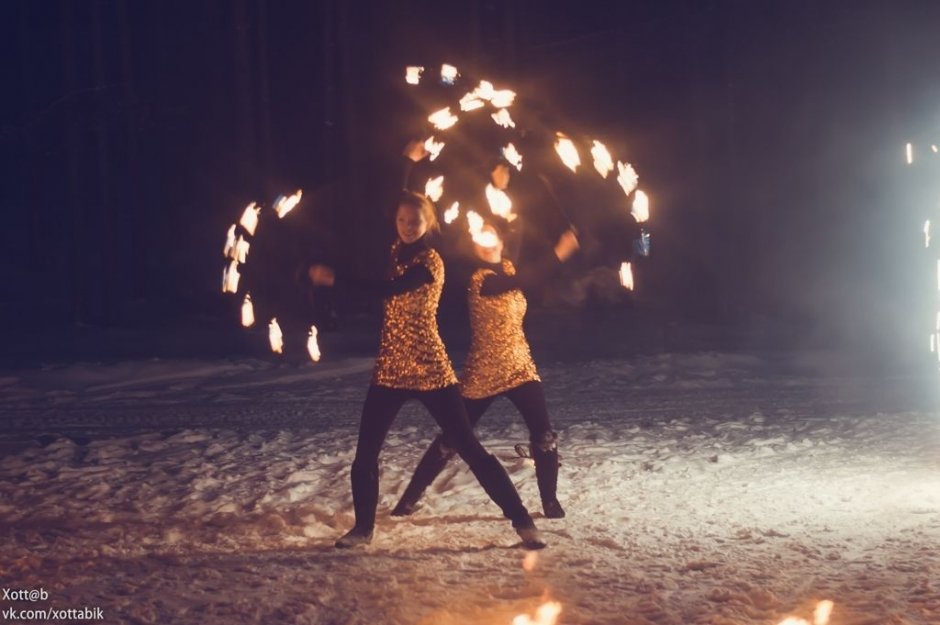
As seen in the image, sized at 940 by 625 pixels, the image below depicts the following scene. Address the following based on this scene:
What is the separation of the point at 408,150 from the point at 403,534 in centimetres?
254

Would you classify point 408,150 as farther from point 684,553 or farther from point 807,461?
point 807,461

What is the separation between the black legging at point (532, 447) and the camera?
24.5 feet

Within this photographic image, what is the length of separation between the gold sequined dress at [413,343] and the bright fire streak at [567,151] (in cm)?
130

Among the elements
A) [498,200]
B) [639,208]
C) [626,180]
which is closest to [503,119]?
[498,200]

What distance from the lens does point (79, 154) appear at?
23.1 meters

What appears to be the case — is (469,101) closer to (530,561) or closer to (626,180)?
(626,180)

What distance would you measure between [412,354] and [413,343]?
6 cm

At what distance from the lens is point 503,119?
8375 mm

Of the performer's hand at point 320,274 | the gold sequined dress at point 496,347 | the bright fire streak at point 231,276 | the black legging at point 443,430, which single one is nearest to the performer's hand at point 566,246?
the gold sequined dress at point 496,347

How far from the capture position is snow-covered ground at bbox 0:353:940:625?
5.83 m

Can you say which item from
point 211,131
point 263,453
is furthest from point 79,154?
point 263,453

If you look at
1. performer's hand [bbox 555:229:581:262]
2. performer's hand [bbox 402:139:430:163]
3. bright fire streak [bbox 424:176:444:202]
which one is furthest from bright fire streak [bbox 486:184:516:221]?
bright fire streak [bbox 424:176:444:202]

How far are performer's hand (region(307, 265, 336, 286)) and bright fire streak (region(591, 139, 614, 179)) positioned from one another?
1.93 m

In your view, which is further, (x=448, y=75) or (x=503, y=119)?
(x=503, y=119)
